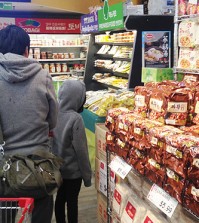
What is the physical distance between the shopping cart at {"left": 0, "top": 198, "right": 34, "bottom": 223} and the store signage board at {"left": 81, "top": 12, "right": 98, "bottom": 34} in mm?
4689

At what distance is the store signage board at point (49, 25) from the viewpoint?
9.52 m

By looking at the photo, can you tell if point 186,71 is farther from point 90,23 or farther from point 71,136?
point 90,23

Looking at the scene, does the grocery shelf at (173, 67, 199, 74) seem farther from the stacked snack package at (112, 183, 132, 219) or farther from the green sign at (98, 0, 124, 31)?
the stacked snack package at (112, 183, 132, 219)

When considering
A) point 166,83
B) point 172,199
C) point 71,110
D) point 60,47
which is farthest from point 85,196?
point 60,47

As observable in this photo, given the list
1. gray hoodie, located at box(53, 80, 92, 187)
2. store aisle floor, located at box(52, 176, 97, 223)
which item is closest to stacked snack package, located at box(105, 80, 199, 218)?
gray hoodie, located at box(53, 80, 92, 187)

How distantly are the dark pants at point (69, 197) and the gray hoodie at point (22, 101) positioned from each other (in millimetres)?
886

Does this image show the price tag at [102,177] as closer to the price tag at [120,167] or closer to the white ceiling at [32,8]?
the price tag at [120,167]

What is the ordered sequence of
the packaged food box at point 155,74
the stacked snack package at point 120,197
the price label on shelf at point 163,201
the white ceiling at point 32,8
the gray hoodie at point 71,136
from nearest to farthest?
the price label on shelf at point 163,201 → the stacked snack package at point 120,197 → the gray hoodie at point 71,136 → the packaged food box at point 155,74 → the white ceiling at point 32,8

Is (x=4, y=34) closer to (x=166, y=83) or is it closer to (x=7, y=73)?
(x=7, y=73)

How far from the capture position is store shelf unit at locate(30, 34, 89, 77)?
938 centimetres

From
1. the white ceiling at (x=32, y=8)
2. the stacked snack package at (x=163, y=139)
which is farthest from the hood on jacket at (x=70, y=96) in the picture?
the white ceiling at (x=32, y=8)

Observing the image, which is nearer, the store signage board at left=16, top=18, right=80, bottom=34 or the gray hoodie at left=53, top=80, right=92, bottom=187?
the gray hoodie at left=53, top=80, right=92, bottom=187

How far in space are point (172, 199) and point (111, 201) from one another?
84 centimetres

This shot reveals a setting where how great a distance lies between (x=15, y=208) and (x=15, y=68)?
35.1 inches
